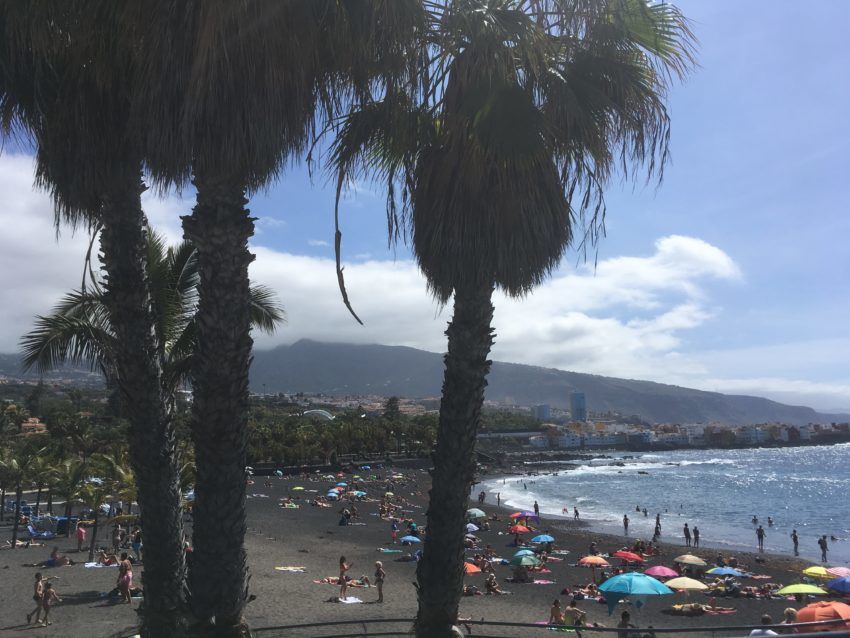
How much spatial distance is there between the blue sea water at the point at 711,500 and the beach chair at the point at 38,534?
31.5 meters

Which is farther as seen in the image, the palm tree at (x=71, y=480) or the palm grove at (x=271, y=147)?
the palm tree at (x=71, y=480)

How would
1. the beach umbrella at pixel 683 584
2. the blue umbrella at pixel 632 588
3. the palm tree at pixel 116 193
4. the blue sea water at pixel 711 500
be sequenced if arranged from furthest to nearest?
1. the blue sea water at pixel 711 500
2. the beach umbrella at pixel 683 584
3. the blue umbrella at pixel 632 588
4. the palm tree at pixel 116 193

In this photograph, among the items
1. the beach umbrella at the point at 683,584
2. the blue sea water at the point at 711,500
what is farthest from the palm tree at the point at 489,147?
the blue sea water at the point at 711,500

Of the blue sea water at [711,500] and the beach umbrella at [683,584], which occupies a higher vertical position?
the beach umbrella at [683,584]

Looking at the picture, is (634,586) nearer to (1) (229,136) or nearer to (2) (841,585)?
(2) (841,585)

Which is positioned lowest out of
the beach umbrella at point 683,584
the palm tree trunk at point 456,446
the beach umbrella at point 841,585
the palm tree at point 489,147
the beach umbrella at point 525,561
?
the beach umbrella at point 525,561

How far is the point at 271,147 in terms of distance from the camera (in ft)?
17.9

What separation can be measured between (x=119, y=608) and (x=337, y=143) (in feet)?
45.8

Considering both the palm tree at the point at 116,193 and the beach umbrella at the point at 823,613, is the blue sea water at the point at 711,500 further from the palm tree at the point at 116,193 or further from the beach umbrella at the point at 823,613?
the palm tree at the point at 116,193

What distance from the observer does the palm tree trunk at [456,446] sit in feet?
22.1

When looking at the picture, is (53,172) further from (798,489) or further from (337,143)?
(798,489)

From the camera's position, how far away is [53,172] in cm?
625

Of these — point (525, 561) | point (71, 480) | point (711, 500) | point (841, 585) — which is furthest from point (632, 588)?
point (711, 500)

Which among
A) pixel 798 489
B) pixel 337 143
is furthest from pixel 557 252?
pixel 798 489
